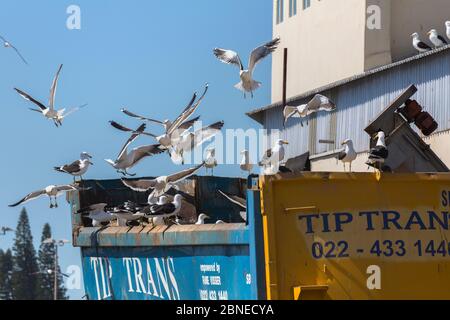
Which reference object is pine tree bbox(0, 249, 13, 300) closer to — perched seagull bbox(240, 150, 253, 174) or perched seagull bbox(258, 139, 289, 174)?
perched seagull bbox(240, 150, 253, 174)

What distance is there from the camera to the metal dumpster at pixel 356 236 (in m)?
8.38

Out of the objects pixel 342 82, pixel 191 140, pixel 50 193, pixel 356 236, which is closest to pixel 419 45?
pixel 342 82

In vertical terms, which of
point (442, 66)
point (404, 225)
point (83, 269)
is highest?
point (442, 66)

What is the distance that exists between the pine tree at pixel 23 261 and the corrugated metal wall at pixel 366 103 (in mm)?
21717

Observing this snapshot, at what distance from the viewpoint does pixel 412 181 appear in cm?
877

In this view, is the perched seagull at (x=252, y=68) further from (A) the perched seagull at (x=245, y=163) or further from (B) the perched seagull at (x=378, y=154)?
(B) the perched seagull at (x=378, y=154)

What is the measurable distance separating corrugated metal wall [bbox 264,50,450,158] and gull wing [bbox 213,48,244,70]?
2499 millimetres

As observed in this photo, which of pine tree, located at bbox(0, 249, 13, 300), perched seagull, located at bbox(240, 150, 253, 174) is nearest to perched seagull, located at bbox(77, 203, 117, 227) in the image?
perched seagull, located at bbox(240, 150, 253, 174)

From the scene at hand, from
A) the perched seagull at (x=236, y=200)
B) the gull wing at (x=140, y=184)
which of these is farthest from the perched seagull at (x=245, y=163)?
the perched seagull at (x=236, y=200)

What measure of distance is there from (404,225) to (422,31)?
1532 centimetres

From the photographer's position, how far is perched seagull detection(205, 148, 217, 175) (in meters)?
21.6
